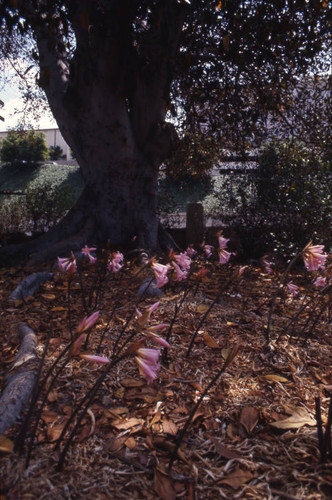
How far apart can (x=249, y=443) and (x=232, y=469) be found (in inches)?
7.2

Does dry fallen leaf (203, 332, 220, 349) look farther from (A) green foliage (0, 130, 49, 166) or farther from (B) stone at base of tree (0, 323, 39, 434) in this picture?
(A) green foliage (0, 130, 49, 166)

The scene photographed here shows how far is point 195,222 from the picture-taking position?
786 cm

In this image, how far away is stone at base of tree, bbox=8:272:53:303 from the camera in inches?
143

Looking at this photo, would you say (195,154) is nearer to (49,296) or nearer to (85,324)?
(49,296)

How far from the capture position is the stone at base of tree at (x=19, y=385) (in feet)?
5.43

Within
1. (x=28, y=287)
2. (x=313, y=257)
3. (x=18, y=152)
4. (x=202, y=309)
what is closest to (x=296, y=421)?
(x=313, y=257)

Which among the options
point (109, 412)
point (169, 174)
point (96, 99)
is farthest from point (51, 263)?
point (169, 174)

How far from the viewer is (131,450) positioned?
1507mm

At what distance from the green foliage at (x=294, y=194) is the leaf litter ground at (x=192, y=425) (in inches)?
151

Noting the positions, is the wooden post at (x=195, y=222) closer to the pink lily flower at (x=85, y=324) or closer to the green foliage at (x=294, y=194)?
the green foliage at (x=294, y=194)

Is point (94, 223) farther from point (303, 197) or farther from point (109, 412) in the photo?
point (109, 412)

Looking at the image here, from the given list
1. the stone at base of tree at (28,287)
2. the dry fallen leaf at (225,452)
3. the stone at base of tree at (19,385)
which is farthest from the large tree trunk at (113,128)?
the dry fallen leaf at (225,452)

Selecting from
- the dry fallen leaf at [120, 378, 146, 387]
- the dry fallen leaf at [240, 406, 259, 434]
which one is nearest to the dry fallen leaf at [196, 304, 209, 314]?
the dry fallen leaf at [120, 378, 146, 387]

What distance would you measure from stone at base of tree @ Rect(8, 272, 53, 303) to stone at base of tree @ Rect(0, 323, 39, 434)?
1.31 meters
